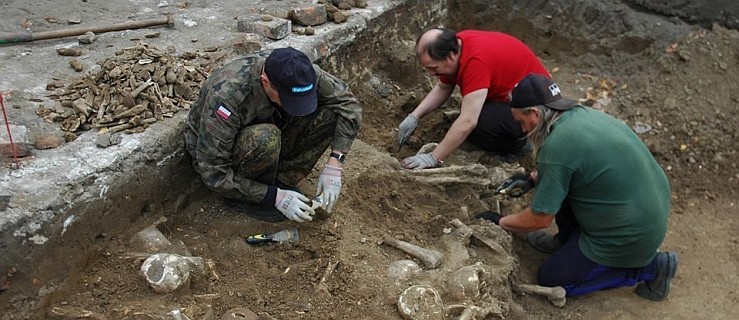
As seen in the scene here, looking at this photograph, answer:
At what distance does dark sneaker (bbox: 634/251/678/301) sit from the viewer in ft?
12.9

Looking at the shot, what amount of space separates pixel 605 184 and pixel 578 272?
687 millimetres

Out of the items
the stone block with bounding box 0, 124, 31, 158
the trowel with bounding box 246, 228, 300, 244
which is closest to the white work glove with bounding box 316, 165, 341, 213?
the trowel with bounding box 246, 228, 300, 244

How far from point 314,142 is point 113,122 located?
43.7 inches

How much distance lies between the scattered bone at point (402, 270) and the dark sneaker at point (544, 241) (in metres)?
1.17

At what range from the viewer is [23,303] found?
3045 millimetres

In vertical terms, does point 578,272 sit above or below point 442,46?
below

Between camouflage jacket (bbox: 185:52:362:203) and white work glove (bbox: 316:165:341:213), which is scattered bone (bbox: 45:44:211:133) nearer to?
camouflage jacket (bbox: 185:52:362:203)

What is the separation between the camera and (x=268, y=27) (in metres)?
4.83

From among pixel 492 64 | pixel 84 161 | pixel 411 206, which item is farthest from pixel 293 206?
pixel 492 64

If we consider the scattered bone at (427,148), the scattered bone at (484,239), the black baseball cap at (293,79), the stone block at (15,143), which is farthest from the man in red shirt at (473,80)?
the stone block at (15,143)

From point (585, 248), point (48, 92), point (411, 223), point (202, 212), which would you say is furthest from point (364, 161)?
point (48, 92)

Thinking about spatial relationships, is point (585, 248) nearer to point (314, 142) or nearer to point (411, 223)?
point (411, 223)

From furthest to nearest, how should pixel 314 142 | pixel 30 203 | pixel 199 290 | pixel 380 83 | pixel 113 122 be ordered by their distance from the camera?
1. pixel 380 83
2. pixel 314 142
3. pixel 113 122
4. pixel 199 290
5. pixel 30 203

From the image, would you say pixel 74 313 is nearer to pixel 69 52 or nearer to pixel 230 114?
pixel 230 114
